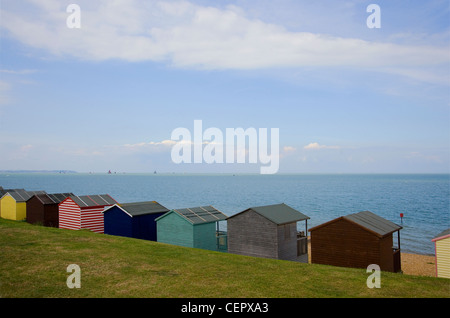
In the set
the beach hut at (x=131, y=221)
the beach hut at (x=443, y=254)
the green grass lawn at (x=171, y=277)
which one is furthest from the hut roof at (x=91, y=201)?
the beach hut at (x=443, y=254)

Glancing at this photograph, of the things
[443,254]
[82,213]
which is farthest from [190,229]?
[443,254]

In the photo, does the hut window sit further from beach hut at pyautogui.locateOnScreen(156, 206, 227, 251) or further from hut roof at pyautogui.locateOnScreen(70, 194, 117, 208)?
hut roof at pyautogui.locateOnScreen(70, 194, 117, 208)

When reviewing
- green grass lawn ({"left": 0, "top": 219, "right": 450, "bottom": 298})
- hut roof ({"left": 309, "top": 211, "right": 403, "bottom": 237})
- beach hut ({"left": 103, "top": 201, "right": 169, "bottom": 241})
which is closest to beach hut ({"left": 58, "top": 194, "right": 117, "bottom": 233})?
beach hut ({"left": 103, "top": 201, "right": 169, "bottom": 241})

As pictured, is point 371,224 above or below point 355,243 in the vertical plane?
above

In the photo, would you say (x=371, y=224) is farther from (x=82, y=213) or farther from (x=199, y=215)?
(x=82, y=213)

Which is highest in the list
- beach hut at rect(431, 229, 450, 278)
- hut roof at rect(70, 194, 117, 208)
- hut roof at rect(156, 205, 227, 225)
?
hut roof at rect(70, 194, 117, 208)

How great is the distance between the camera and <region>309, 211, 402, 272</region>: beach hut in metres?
22.0

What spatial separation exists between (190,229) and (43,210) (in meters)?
20.0

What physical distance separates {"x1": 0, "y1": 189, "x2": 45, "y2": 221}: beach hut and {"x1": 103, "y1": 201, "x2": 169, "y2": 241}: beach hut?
16.2 m

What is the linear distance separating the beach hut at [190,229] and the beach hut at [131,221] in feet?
6.96

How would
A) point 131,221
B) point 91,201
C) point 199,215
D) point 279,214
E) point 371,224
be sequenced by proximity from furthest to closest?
1. point 91,201
2. point 131,221
3. point 199,215
4. point 279,214
5. point 371,224

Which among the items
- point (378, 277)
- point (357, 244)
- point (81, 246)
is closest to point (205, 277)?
point (378, 277)

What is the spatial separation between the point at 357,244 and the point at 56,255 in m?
18.0

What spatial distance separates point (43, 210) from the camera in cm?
3803
